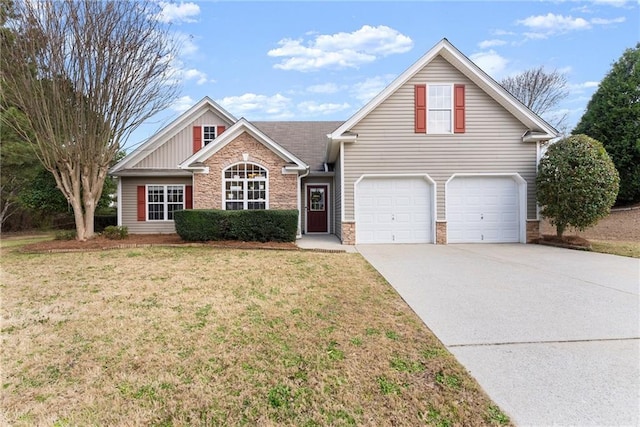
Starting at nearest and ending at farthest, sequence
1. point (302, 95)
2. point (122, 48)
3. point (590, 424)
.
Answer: point (590, 424), point (122, 48), point (302, 95)

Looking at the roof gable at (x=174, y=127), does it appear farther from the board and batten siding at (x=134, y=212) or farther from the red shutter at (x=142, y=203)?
the red shutter at (x=142, y=203)

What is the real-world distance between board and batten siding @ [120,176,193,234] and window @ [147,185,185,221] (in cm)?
27

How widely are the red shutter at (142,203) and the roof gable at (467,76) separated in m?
9.13

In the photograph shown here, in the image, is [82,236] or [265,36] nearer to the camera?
[82,236]

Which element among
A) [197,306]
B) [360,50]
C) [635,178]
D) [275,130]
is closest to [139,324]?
[197,306]

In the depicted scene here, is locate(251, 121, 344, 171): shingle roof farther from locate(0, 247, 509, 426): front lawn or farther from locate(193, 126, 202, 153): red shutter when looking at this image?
locate(0, 247, 509, 426): front lawn

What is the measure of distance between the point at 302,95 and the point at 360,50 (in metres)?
4.93

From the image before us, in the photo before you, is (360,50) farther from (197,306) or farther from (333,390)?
(333,390)

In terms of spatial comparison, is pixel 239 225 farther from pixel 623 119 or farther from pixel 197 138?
pixel 623 119

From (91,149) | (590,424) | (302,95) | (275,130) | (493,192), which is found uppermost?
(302,95)

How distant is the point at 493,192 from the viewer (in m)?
12.2

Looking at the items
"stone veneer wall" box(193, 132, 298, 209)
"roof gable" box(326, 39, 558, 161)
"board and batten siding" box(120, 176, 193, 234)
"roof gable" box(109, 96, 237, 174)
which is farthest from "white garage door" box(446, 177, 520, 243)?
"board and batten siding" box(120, 176, 193, 234)

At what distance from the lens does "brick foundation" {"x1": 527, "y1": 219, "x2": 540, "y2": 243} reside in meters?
12.0

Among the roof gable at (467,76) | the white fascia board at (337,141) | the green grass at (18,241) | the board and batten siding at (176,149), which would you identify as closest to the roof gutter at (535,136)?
the roof gable at (467,76)
